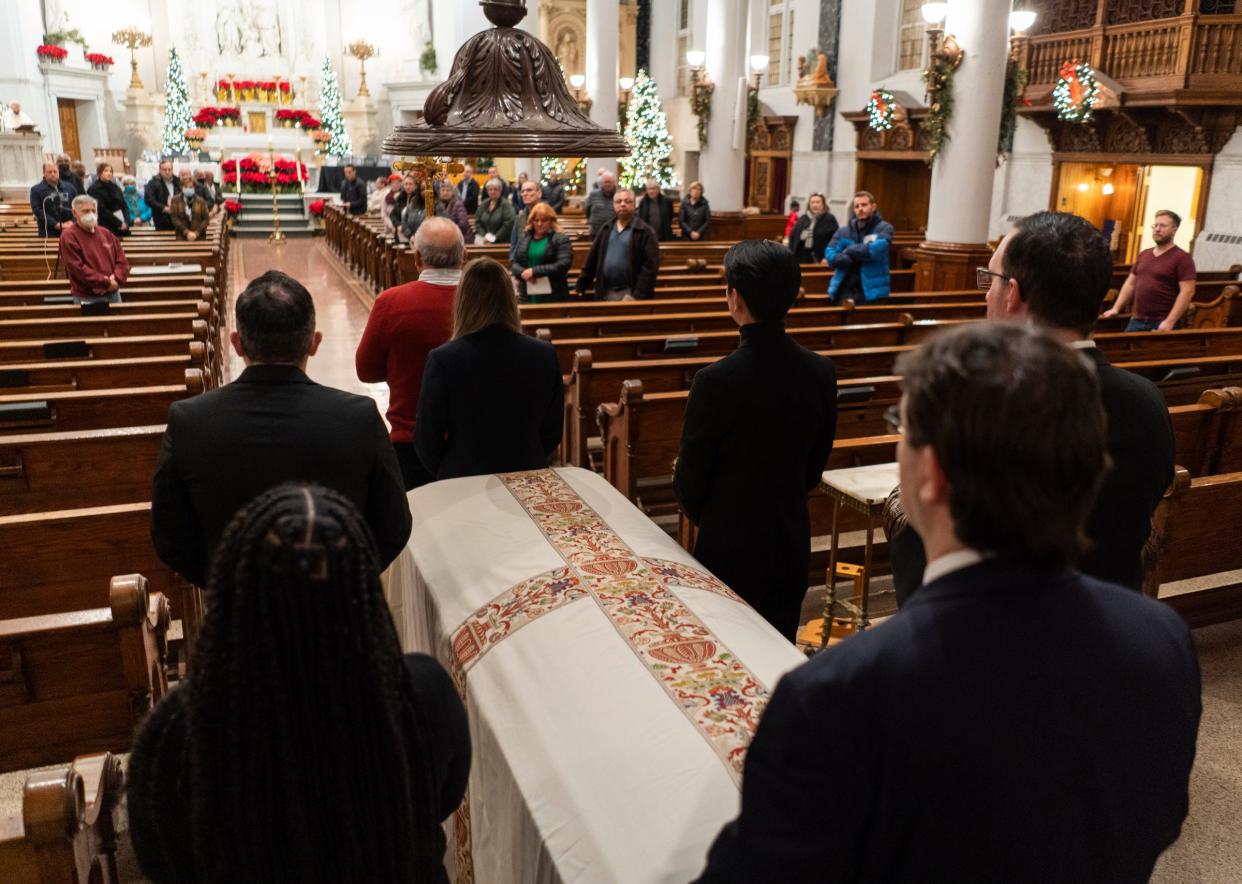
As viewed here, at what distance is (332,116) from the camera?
79.8ft

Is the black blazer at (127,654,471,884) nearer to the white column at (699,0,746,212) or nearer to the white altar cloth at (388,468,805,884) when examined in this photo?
the white altar cloth at (388,468,805,884)

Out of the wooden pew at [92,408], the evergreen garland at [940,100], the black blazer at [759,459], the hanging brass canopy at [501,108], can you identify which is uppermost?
the evergreen garland at [940,100]

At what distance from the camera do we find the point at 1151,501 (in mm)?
1847

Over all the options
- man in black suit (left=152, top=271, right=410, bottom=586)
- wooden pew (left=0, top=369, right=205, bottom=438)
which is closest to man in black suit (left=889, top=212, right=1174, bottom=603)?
man in black suit (left=152, top=271, right=410, bottom=586)

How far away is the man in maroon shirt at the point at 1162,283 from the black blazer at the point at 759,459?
5.16m

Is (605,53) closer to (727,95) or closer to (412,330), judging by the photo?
(727,95)

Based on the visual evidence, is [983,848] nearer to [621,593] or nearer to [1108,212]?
[621,593]

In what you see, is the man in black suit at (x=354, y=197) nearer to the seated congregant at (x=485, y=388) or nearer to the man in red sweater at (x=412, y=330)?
the man in red sweater at (x=412, y=330)

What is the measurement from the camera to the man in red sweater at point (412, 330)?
12.0 ft

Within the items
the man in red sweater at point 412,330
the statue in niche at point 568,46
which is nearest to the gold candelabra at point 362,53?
the statue in niche at point 568,46

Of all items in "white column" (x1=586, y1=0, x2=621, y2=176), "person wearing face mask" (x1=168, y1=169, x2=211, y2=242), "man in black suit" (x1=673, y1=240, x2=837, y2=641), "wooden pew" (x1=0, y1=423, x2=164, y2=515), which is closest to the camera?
"man in black suit" (x1=673, y1=240, x2=837, y2=641)

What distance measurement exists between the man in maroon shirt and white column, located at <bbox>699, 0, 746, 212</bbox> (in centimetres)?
790

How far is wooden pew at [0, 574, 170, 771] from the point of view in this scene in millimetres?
2146

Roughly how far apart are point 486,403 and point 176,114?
23275 millimetres
